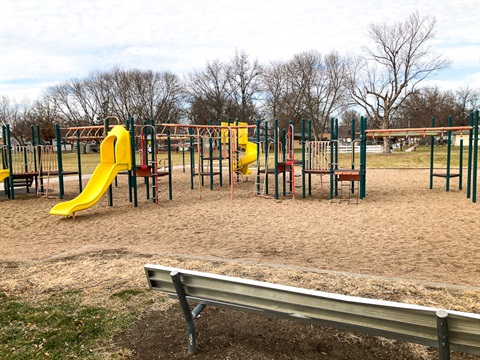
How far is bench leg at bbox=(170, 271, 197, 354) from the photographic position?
2.68m

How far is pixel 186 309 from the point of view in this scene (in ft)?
9.41

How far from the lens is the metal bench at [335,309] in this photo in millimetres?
1980

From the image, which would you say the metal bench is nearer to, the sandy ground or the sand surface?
the sandy ground

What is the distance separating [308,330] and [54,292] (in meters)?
2.69

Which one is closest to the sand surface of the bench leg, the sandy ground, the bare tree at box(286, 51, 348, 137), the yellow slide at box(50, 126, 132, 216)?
the sandy ground

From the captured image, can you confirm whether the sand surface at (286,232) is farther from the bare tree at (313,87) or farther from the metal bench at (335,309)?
the bare tree at (313,87)

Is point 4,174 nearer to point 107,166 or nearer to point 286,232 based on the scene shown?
point 107,166

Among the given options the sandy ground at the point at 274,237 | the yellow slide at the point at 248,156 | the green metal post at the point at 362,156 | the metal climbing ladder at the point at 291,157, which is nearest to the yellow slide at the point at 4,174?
the sandy ground at the point at 274,237

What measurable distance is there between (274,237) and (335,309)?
4.66 m

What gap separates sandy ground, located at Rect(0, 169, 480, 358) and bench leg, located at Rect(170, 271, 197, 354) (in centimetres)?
161

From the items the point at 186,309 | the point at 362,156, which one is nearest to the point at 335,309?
the point at 186,309

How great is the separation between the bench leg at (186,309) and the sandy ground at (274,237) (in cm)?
161

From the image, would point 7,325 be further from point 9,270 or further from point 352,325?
point 352,325

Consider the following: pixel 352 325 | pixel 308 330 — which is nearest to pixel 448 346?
pixel 352 325
